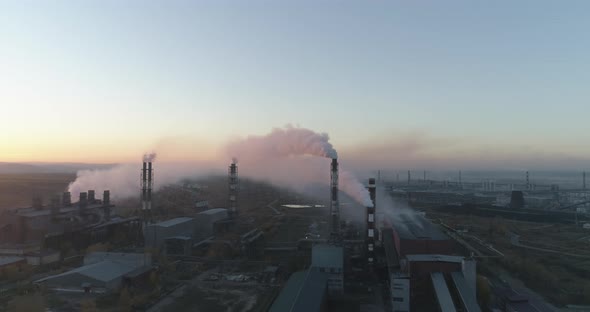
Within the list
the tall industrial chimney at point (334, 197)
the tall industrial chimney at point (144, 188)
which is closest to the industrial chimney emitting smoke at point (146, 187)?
the tall industrial chimney at point (144, 188)

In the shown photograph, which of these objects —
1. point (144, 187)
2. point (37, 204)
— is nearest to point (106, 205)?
point (37, 204)

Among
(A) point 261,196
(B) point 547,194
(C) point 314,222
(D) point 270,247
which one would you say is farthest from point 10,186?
(B) point 547,194

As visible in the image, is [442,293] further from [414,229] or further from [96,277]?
[96,277]

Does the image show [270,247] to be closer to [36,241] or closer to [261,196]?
[36,241]

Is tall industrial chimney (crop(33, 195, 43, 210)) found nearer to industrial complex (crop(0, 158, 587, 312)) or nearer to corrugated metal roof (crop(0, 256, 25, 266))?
industrial complex (crop(0, 158, 587, 312))

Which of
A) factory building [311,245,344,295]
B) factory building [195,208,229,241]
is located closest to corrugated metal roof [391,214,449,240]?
factory building [311,245,344,295]

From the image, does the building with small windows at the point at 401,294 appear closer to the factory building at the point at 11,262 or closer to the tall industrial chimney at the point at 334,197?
the tall industrial chimney at the point at 334,197

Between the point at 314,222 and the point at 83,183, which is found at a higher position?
the point at 83,183
